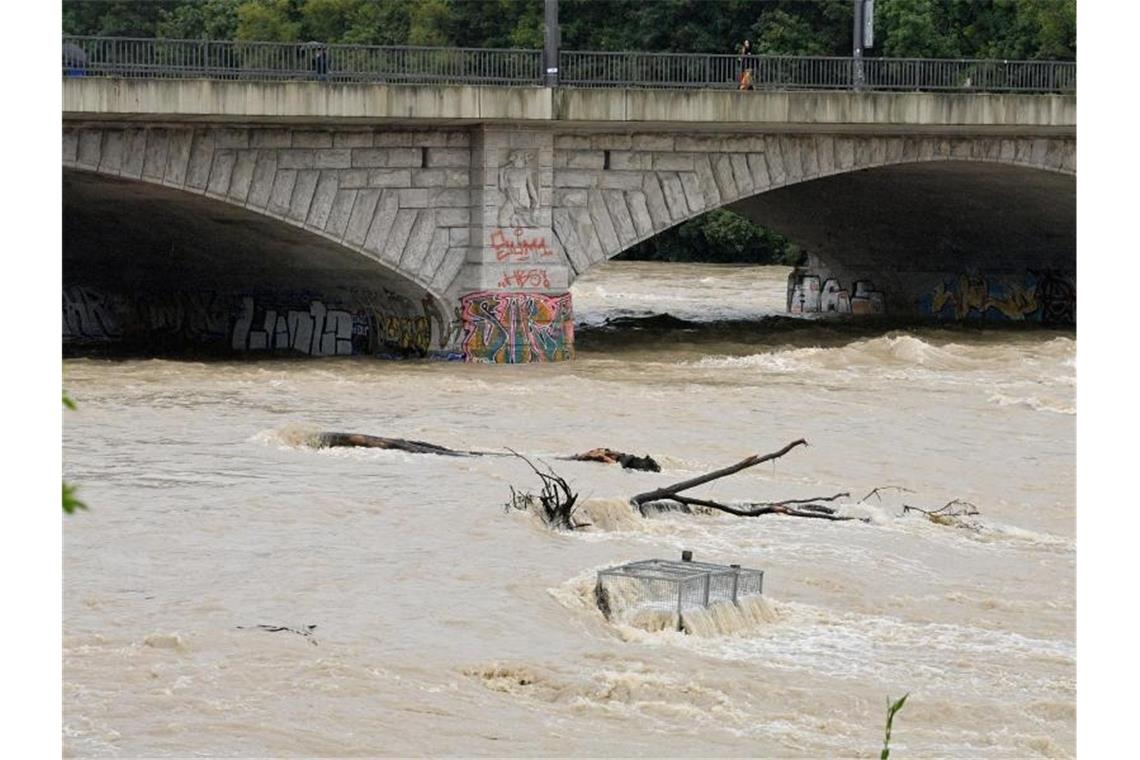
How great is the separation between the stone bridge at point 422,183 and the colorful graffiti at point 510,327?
0.03 m

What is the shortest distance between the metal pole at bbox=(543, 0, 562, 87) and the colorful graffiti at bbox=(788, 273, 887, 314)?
1609cm

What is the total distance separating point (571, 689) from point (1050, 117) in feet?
85.0

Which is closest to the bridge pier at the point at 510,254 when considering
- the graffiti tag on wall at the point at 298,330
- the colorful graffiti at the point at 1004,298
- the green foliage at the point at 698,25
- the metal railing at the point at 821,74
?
the metal railing at the point at 821,74

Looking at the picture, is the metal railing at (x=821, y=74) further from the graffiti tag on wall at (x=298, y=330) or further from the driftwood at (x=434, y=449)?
the driftwood at (x=434, y=449)

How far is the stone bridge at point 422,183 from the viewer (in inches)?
1161

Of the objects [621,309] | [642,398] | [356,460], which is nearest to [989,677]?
[356,460]

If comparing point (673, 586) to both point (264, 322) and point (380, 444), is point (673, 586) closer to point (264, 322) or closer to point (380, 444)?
point (380, 444)

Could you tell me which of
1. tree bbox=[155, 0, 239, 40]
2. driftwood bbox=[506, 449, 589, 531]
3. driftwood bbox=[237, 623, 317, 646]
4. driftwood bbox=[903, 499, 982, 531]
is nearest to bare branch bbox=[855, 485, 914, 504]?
driftwood bbox=[903, 499, 982, 531]

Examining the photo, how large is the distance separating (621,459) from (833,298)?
1064 inches

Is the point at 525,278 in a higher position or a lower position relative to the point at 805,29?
lower

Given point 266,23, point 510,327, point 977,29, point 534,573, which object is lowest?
point 534,573

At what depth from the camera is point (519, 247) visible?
104ft

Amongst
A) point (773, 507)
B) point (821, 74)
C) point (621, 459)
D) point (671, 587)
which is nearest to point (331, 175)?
point (621, 459)

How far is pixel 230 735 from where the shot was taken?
10969 mm
